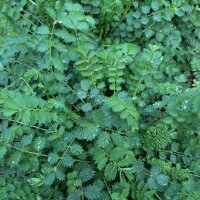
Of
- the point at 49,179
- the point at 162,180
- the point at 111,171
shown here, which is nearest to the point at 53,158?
the point at 49,179

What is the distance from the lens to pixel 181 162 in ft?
8.89

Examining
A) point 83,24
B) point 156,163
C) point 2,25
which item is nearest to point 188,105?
point 156,163

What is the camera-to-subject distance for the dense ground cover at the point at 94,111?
237cm

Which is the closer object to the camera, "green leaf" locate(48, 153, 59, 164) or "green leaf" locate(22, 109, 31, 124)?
"green leaf" locate(22, 109, 31, 124)

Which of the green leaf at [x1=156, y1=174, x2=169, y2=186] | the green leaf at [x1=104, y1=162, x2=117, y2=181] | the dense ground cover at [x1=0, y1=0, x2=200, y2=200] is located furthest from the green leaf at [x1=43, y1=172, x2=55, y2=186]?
the green leaf at [x1=156, y1=174, x2=169, y2=186]

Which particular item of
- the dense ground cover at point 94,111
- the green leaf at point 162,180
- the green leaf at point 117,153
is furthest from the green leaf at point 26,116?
the green leaf at point 162,180

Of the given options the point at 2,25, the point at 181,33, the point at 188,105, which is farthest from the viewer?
the point at 181,33

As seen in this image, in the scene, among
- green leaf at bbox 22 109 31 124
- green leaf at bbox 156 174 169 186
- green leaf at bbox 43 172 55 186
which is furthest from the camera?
green leaf at bbox 156 174 169 186

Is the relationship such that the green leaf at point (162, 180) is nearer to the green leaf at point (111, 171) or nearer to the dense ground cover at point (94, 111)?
the dense ground cover at point (94, 111)

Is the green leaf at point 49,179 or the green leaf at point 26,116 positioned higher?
the green leaf at point 26,116

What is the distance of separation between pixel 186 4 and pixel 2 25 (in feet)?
5.21

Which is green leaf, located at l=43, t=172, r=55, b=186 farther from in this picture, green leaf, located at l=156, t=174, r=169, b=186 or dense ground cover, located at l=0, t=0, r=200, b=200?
green leaf, located at l=156, t=174, r=169, b=186

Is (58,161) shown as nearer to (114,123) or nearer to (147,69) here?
(114,123)

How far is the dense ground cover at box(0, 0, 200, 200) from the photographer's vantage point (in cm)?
237
